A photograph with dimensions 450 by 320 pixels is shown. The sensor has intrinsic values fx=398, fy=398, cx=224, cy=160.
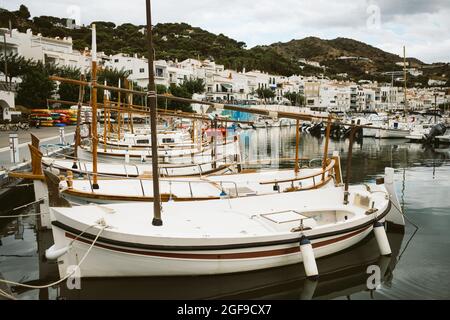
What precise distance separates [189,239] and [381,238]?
17.9ft

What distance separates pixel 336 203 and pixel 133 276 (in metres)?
6.31

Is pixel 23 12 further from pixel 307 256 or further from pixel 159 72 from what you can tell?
pixel 307 256

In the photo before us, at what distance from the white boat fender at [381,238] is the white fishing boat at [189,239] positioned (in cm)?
3

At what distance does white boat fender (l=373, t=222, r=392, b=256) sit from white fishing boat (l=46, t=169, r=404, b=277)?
0.09 feet

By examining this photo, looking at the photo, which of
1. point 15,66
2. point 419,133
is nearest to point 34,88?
point 15,66

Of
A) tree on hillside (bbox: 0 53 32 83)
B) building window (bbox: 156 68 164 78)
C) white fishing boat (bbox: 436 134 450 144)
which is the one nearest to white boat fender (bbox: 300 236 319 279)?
white fishing boat (bbox: 436 134 450 144)

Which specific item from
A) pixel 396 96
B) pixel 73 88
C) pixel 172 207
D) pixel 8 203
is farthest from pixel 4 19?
pixel 396 96

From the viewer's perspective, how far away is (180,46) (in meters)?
148

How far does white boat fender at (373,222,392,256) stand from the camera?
10328 mm

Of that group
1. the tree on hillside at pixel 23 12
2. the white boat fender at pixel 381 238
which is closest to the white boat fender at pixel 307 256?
the white boat fender at pixel 381 238

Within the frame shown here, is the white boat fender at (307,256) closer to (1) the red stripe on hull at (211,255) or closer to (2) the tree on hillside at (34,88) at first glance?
(1) the red stripe on hull at (211,255)

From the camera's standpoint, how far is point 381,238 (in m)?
10.4

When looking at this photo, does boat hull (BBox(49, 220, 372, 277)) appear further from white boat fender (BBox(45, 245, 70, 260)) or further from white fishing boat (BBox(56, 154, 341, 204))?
white fishing boat (BBox(56, 154, 341, 204))
